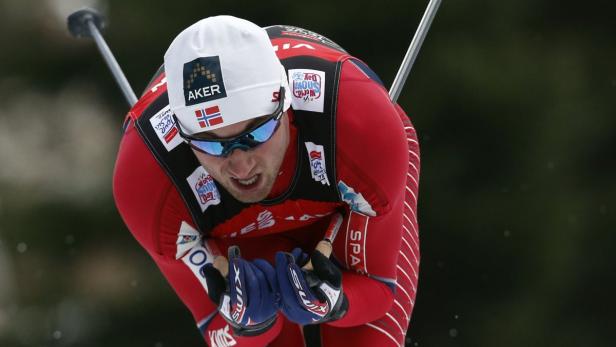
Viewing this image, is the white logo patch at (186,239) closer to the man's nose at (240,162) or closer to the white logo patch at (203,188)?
the white logo patch at (203,188)

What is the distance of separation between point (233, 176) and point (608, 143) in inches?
200

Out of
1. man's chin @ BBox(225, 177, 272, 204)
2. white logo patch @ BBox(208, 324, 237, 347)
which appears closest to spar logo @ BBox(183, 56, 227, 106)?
man's chin @ BBox(225, 177, 272, 204)

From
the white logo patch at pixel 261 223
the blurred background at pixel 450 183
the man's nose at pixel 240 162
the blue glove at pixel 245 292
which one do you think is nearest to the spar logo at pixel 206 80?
the man's nose at pixel 240 162

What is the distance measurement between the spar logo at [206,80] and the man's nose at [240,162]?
0.14m

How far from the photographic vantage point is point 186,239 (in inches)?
121

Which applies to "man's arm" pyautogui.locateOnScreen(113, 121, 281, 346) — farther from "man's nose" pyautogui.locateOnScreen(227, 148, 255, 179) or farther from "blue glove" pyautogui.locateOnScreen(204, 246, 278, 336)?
"man's nose" pyautogui.locateOnScreen(227, 148, 255, 179)

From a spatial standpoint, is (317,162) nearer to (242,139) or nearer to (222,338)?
(242,139)

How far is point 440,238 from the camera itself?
729 centimetres

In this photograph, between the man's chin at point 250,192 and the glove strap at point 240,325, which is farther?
the glove strap at point 240,325

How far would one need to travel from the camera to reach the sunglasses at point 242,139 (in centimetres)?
270

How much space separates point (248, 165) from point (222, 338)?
714mm

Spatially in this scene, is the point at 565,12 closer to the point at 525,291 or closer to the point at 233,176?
the point at 525,291

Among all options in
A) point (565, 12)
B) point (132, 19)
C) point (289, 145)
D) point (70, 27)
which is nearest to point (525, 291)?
point (565, 12)

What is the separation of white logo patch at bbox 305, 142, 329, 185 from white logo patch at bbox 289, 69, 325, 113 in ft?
0.30
